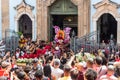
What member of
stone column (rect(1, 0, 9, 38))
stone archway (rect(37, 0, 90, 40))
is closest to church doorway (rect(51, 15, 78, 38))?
stone archway (rect(37, 0, 90, 40))

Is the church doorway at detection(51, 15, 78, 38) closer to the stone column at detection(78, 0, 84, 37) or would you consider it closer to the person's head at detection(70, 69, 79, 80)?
the stone column at detection(78, 0, 84, 37)

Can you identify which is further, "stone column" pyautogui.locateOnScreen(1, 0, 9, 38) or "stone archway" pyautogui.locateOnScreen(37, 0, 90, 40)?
"stone column" pyautogui.locateOnScreen(1, 0, 9, 38)

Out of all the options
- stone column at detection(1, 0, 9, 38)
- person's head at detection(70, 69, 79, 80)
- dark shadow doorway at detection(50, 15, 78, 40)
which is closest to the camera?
person's head at detection(70, 69, 79, 80)

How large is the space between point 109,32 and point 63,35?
171 inches

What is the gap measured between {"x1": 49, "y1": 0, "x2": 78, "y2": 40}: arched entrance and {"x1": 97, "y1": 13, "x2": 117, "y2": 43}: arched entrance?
1.57 metres

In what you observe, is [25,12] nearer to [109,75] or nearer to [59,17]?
[59,17]

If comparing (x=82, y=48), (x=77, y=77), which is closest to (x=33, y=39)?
(x=82, y=48)

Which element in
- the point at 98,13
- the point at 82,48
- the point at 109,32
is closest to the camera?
the point at 82,48

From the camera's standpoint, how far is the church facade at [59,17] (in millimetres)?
22484

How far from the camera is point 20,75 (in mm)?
8570

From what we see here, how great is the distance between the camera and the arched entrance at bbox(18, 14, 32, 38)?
25250 millimetres

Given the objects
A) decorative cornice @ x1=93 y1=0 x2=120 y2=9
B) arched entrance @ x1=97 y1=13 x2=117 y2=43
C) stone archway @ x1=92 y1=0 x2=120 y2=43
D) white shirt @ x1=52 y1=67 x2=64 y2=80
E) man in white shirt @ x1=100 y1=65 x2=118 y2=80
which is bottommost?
white shirt @ x1=52 y1=67 x2=64 y2=80

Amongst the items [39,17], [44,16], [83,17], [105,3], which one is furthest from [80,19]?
[39,17]

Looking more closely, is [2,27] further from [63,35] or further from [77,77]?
[77,77]
